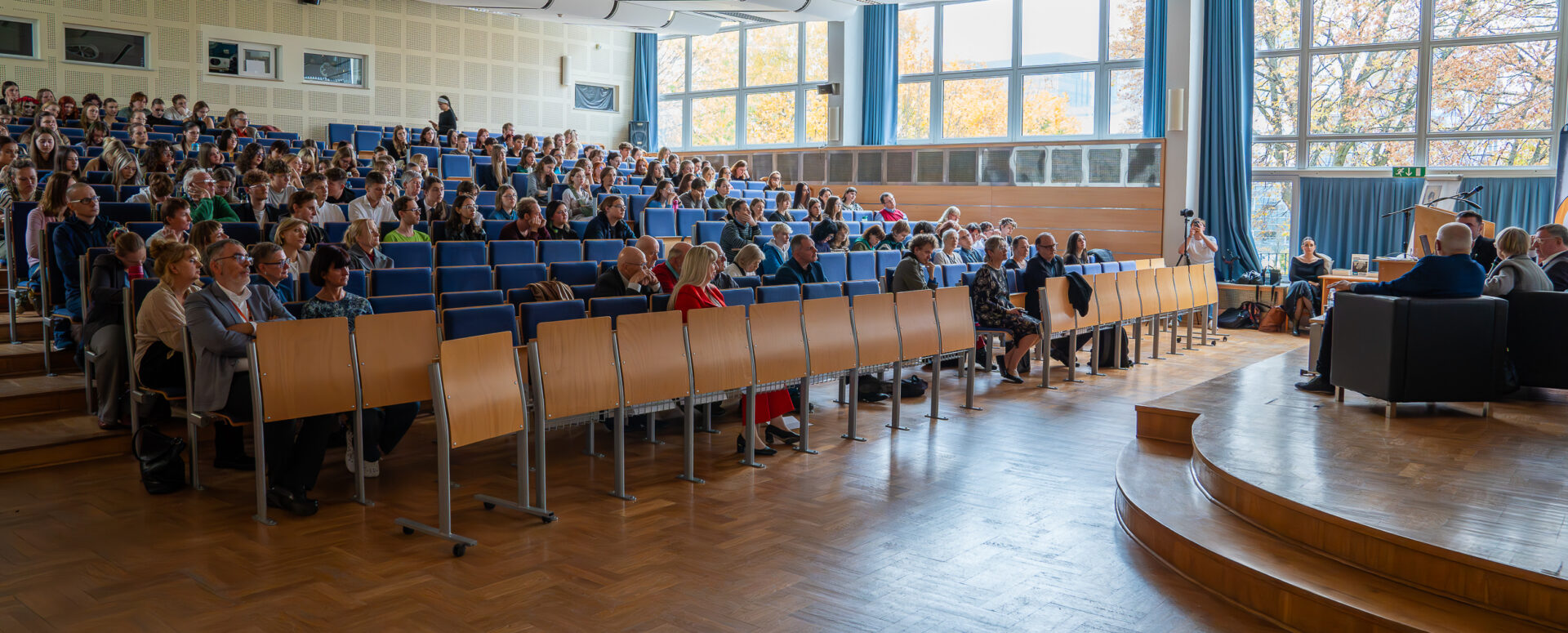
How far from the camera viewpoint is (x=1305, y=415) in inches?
184

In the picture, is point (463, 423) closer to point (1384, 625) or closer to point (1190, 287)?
point (1384, 625)

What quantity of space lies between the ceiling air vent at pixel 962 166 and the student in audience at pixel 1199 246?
3.28 m

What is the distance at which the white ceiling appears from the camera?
40.5 ft

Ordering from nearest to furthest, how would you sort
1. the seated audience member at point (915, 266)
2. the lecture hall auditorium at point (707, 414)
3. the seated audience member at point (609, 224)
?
the lecture hall auditorium at point (707, 414) < the seated audience member at point (915, 266) < the seated audience member at point (609, 224)

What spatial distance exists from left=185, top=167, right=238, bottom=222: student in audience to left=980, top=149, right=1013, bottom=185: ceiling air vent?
9.89 metres

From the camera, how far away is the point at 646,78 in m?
17.5

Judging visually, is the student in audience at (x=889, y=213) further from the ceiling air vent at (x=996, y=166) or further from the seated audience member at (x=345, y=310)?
the seated audience member at (x=345, y=310)

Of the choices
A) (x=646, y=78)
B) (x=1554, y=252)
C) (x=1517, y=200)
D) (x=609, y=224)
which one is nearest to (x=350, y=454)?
(x=609, y=224)

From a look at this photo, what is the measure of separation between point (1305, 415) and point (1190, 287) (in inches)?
177

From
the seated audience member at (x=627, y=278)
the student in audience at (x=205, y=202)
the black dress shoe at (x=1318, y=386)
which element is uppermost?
the student in audience at (x=205, y=202)

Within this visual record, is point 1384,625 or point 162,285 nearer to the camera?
point 1384,625

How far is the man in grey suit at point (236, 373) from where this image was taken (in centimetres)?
373

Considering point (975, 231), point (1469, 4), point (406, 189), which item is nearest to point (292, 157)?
point (406, 189)

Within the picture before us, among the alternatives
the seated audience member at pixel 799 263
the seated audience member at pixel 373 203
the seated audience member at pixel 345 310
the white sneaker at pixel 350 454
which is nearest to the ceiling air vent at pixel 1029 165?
the seated audience member at pixel 799 263
